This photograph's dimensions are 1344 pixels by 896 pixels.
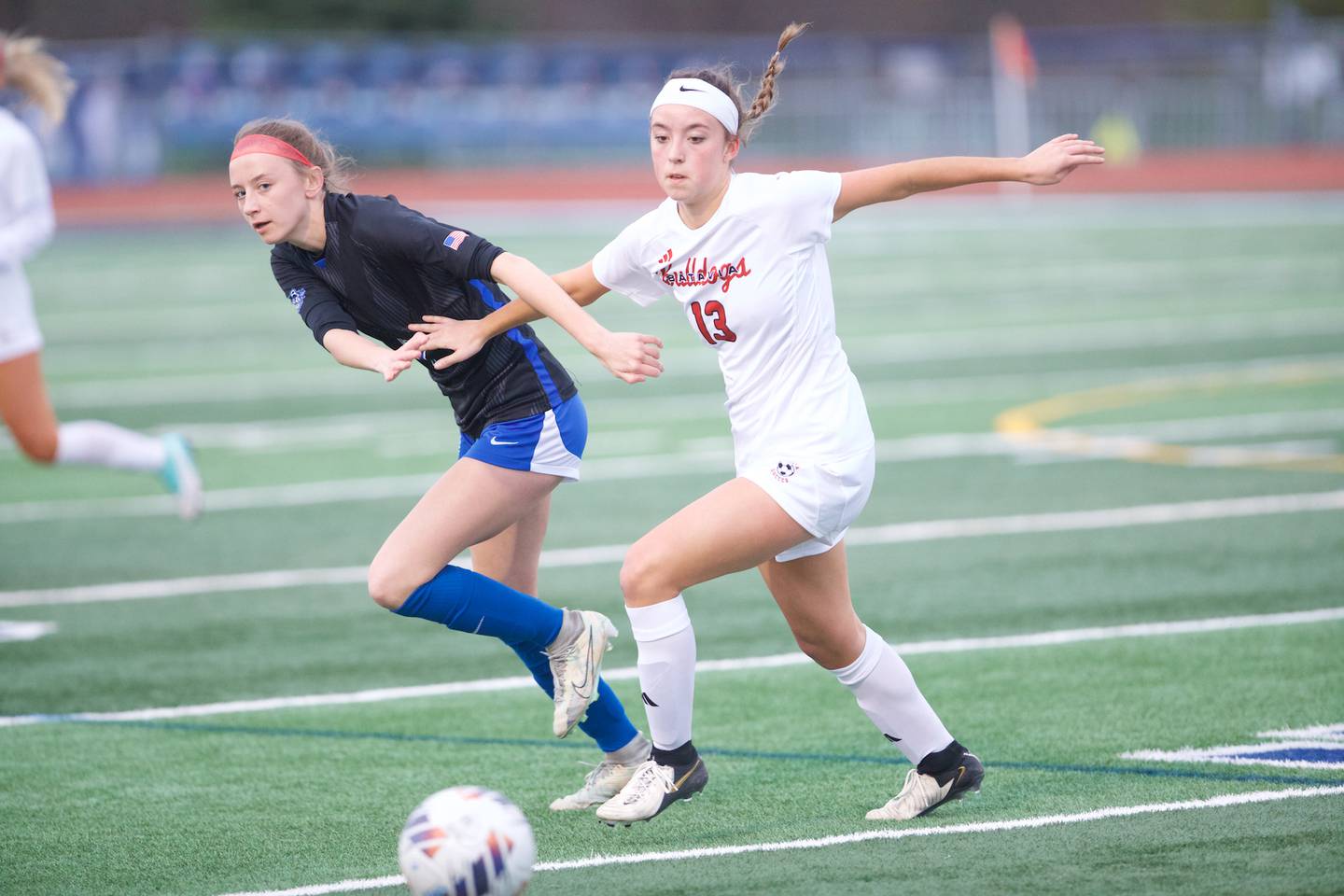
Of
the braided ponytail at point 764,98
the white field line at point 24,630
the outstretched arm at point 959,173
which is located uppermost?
the braided ponytail at point 764,98

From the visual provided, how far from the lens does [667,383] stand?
56.6ft

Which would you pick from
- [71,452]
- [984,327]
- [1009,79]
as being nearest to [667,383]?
[984,327]

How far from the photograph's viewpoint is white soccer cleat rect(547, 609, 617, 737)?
5.71 meters

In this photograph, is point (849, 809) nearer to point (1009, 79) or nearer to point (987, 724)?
point (987, 724)

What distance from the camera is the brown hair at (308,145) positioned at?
5.79m

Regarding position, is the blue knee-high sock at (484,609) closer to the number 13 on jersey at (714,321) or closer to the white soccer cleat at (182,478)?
the number 13 on jersey at (714,321)

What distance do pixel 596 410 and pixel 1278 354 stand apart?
22.3 feet

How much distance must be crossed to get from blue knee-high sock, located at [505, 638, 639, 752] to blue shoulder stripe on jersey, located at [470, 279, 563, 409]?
2.85ft

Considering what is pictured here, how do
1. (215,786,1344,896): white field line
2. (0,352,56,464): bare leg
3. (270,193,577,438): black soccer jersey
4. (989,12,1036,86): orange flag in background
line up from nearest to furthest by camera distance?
(215,786,1344,896): white field line, (270,193,577,438): black soccer jersey, (0,352,56,464): bare leg, (989,12,1036,86): orange flag in background

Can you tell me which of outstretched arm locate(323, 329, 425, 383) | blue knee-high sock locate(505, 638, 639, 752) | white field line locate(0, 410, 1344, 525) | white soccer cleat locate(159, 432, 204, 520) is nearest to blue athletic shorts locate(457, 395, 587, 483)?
outstretched arm locate(323, 329, 425, 383)

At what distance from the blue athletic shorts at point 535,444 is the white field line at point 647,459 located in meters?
6.40

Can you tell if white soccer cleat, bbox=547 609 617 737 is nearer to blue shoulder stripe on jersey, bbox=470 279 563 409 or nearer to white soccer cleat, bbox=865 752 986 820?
blue shoulder stripe on jersey, bbox=470 279 563 409

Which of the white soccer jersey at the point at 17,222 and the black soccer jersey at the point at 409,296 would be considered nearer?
the black soccer jersey at the point at 409,296

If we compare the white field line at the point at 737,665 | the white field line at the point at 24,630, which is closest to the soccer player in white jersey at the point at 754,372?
the white field line at the point at 737,665
